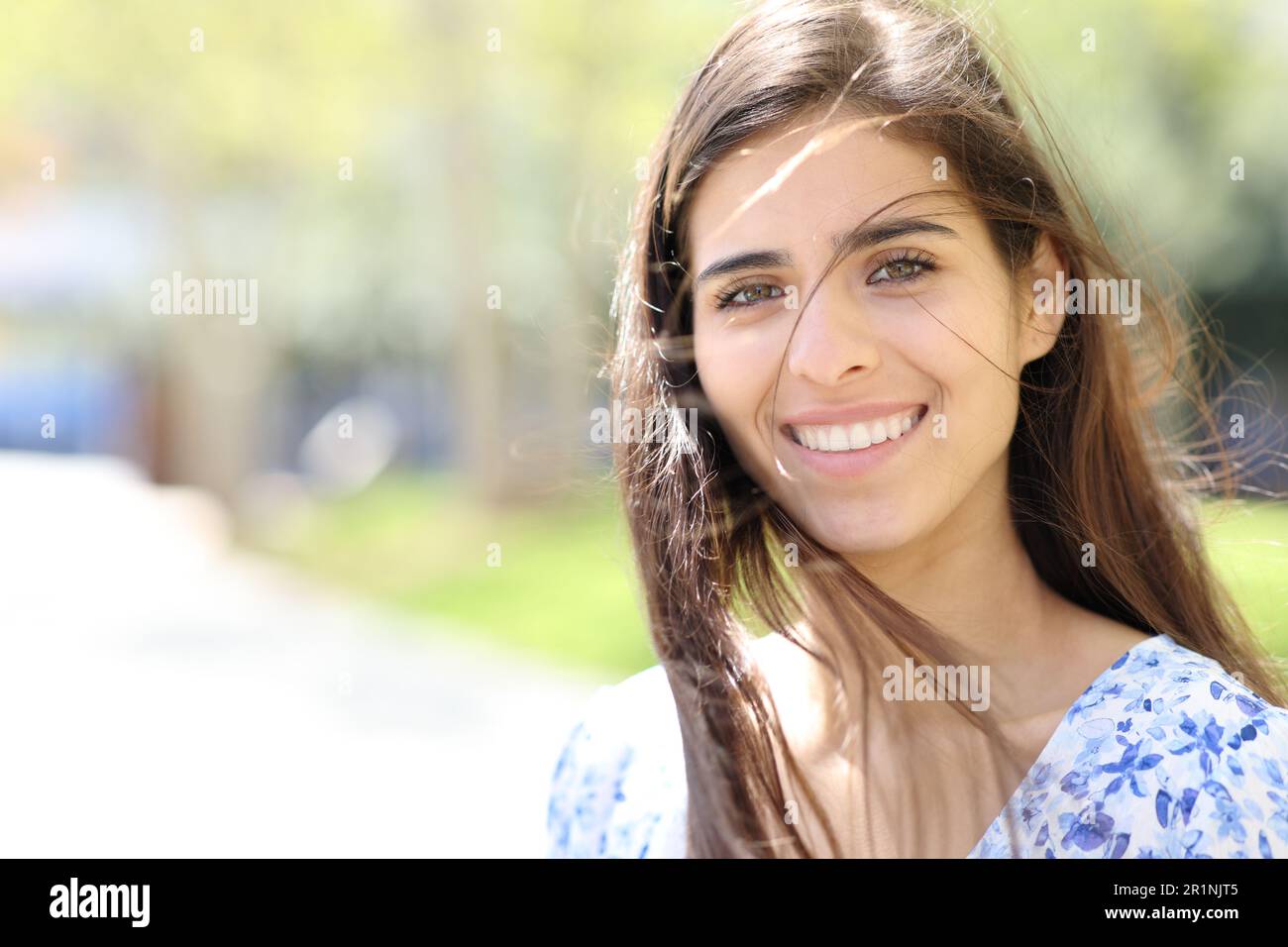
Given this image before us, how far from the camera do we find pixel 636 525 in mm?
1728

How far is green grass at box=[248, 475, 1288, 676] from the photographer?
666cm

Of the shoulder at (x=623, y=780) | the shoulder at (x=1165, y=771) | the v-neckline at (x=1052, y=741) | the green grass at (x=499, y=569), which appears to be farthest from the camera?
the green grass at (x=499, y=569)

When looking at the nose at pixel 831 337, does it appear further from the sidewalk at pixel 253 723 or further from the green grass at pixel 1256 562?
the sidewalk at pixel 253 723

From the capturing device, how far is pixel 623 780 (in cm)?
179

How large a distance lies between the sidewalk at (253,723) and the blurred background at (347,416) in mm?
25

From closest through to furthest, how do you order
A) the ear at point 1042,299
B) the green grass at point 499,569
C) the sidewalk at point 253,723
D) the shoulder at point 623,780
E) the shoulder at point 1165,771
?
the shoulder at point 1165,771
the ear at point 1042,299
the shoulder at point 623,780
the sidewalk at point 253,723
the green grass at point 499,569

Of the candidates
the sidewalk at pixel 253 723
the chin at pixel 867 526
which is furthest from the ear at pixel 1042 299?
the sidewalk at pixel 253 723

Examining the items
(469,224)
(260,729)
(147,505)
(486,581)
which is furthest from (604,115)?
(147,505)

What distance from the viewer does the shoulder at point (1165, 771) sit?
1.31m

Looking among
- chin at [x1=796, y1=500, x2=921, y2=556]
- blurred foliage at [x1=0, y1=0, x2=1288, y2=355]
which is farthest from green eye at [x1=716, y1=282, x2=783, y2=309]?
blurred foliage at [x1=0, y1=0, x2=1288, y2=355]

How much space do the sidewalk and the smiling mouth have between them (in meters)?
2.42

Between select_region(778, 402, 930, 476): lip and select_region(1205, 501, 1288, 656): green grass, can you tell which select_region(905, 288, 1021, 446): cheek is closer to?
select_region(778, 402, 930, 476): lip

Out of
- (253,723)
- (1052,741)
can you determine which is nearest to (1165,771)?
(1052,741)

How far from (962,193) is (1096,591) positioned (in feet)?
1.99
